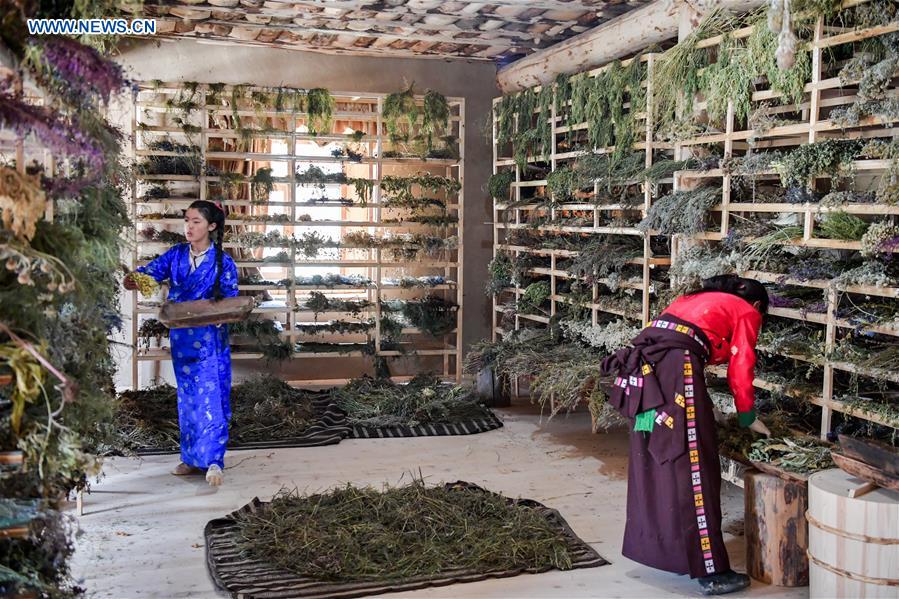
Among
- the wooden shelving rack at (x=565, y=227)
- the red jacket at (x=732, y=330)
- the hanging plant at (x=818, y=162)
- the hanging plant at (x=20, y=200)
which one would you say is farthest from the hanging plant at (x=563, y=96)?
the hanging plant at (x=20, y=200)

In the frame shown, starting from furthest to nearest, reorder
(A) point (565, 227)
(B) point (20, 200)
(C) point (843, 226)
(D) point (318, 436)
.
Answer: (A) point (565, 227)
(D) point (318, 436)
(C) point (843, 226)
(B) point (20, 200)

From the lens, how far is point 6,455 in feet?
9.65

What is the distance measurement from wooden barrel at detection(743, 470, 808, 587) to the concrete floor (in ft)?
0.24

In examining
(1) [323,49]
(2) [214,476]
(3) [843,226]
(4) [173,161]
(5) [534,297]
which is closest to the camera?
(3) [843,226]

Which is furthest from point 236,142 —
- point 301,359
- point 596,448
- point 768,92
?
point 768,92

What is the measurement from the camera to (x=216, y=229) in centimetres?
575

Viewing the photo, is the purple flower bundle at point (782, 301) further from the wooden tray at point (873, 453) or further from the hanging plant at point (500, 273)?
the hanging plant at point (500, 273)

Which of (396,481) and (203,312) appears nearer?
(203,312)

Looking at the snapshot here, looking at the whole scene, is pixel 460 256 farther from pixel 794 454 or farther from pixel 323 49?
pixel 794 454

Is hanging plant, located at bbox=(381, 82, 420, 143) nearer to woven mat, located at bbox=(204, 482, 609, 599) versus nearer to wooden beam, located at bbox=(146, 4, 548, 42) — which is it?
wooden beam, located at bbox=(146, 4, 548, 42)

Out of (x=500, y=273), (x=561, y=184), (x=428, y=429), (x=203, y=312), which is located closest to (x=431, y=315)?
(x=500, y=273)

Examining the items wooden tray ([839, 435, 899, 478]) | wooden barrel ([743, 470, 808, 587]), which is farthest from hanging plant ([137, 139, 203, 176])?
wooden tray ([839, 435, 899, 478])

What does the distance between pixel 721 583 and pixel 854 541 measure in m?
0.65

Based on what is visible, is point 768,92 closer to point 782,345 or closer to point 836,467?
point 782,345
